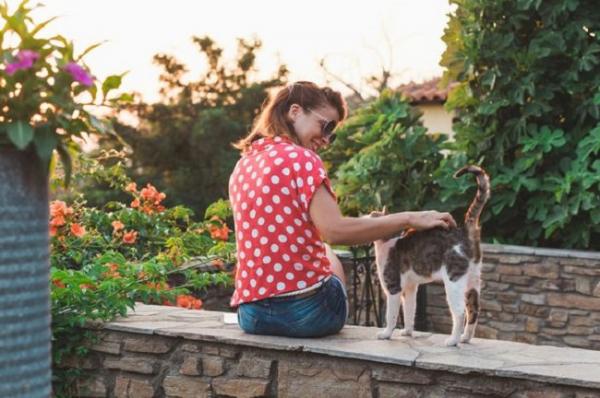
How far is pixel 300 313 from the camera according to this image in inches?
137

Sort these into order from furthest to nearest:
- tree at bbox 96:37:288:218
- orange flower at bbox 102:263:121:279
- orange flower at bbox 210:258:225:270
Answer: tree at bbox 96:37:288:218, orange flower at bbox 210:258:225:270, orange flower at bbox 102:263:121:279

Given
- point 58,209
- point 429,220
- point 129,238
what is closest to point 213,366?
point 429,220

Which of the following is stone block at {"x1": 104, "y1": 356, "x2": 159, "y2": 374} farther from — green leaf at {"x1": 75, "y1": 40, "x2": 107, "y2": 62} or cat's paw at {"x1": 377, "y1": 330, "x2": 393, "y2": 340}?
green leaf at {"x1": 75, "y1": 40, "x2": 107, "y2": 62}

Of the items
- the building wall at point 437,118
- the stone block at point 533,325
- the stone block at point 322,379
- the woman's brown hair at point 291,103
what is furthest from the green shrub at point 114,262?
the building wall at point 437,118

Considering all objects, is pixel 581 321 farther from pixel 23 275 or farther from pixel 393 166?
pixel 23 275

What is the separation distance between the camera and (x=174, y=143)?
21.7m

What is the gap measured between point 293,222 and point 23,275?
1612 mm

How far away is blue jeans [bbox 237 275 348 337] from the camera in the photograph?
11.4 ft

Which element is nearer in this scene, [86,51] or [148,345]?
[86,51]

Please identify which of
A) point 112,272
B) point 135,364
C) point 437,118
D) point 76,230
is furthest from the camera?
point 437,118

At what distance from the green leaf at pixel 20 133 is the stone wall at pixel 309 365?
1747 millimetres

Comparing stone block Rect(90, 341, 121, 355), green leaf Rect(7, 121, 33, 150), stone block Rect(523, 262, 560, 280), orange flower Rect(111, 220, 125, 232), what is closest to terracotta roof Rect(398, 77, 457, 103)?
stone block Rect(523, 262, 560, 280)

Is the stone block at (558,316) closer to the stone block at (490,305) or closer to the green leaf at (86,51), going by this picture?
the stone block at (490,305)

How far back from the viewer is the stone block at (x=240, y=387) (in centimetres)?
350
